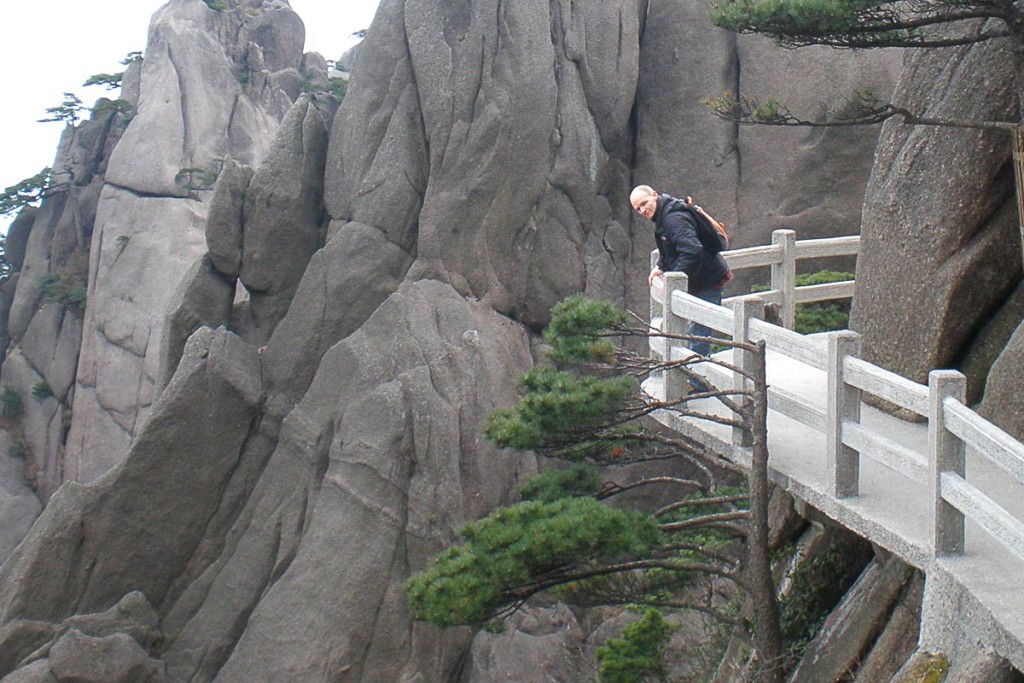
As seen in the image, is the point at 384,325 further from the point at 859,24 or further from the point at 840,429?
the point at 840,429

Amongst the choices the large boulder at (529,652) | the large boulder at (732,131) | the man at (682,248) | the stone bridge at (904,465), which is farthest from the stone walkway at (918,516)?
the large boulder at (732,131)

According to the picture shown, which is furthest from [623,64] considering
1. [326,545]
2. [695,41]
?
[326,545]

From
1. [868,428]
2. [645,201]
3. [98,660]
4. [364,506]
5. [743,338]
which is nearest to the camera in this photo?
[868,428]

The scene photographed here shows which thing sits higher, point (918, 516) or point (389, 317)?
point (918, 516)

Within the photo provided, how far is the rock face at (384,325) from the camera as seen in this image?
51.8 ft

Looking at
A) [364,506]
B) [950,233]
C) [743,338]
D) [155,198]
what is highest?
[950,233]

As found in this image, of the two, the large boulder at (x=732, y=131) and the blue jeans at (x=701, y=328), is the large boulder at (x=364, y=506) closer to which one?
the blue jeans at (x=701, y=328)

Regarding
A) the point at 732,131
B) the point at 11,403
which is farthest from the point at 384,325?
the point at 11,403

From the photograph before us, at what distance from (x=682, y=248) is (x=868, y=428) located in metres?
3.16

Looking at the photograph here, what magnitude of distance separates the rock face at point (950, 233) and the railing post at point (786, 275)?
8.36 ft

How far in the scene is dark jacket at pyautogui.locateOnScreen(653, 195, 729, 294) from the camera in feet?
36.8

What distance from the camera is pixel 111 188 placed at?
29.8 m

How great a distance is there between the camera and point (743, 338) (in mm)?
9336

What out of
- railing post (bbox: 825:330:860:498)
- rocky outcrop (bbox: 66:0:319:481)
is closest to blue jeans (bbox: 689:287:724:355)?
railing post (bbox: 825:330:860:498)
